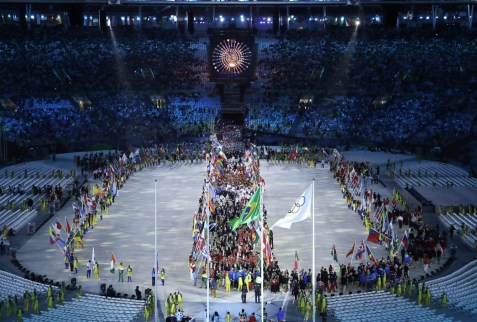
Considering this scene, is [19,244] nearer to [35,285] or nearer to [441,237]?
[35,285]

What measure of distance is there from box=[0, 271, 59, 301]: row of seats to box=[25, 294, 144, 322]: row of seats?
184 centimetres

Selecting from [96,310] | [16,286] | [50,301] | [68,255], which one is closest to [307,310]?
[96,310]

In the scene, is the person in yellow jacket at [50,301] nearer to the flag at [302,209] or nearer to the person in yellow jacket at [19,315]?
the person in yellow jacket at [19,315]

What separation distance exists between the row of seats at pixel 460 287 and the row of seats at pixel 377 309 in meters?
1.01

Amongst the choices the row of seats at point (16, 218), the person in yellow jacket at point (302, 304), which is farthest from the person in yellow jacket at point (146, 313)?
the row of seats at point (16, 218)

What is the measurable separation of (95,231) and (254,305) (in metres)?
15.3

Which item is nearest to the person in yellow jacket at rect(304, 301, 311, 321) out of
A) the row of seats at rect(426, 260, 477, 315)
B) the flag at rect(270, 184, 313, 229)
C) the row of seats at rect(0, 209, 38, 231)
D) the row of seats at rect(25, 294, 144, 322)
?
the flag at rect(270, 184, 313, 229)

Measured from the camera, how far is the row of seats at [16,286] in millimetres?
32425

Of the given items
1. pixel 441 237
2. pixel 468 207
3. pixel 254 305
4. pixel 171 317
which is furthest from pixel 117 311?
pixel 468 207

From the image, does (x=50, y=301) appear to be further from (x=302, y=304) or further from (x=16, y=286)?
(x=302, y=304)

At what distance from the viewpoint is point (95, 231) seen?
147 feet

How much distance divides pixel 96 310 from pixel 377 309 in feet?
32.3

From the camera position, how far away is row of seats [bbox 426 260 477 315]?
1153 inches

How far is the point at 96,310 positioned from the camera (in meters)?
29.9
